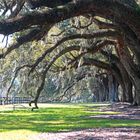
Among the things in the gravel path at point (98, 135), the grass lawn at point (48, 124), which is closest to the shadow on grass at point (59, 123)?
the grass lawn at point (48, 124)

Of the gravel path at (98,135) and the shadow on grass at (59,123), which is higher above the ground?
the shadow on grass at (59,123)

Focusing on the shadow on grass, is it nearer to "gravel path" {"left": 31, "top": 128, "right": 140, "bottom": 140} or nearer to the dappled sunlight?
the dappled sunlight

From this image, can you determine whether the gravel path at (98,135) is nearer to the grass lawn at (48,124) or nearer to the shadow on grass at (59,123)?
the grass lawn at (48,124)

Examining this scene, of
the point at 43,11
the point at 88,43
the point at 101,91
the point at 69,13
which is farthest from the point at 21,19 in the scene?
the point at 101,91

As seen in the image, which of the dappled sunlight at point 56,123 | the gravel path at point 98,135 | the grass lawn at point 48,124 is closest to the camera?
the gravel path at point 98,135

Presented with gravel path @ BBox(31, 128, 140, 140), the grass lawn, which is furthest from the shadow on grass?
gravel path @ BBox(31, 128, 140, 140)

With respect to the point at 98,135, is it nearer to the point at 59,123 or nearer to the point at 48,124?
the point at 48,124

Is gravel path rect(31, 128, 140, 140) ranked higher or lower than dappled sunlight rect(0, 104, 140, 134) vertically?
lower

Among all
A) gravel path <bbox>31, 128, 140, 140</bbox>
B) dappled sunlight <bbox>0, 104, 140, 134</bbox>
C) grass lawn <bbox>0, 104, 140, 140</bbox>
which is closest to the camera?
gravel path <bbox>31, 128, 140, 140</bbox>

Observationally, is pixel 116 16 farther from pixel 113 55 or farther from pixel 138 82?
pixel 113 55

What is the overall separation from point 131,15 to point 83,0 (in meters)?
1.97

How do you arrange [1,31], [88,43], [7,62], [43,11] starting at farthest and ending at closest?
[7,62]
[88,43]
[43,11]
[1,31]

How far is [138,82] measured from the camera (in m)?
31.8

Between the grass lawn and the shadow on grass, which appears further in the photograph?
the shadow on grass
